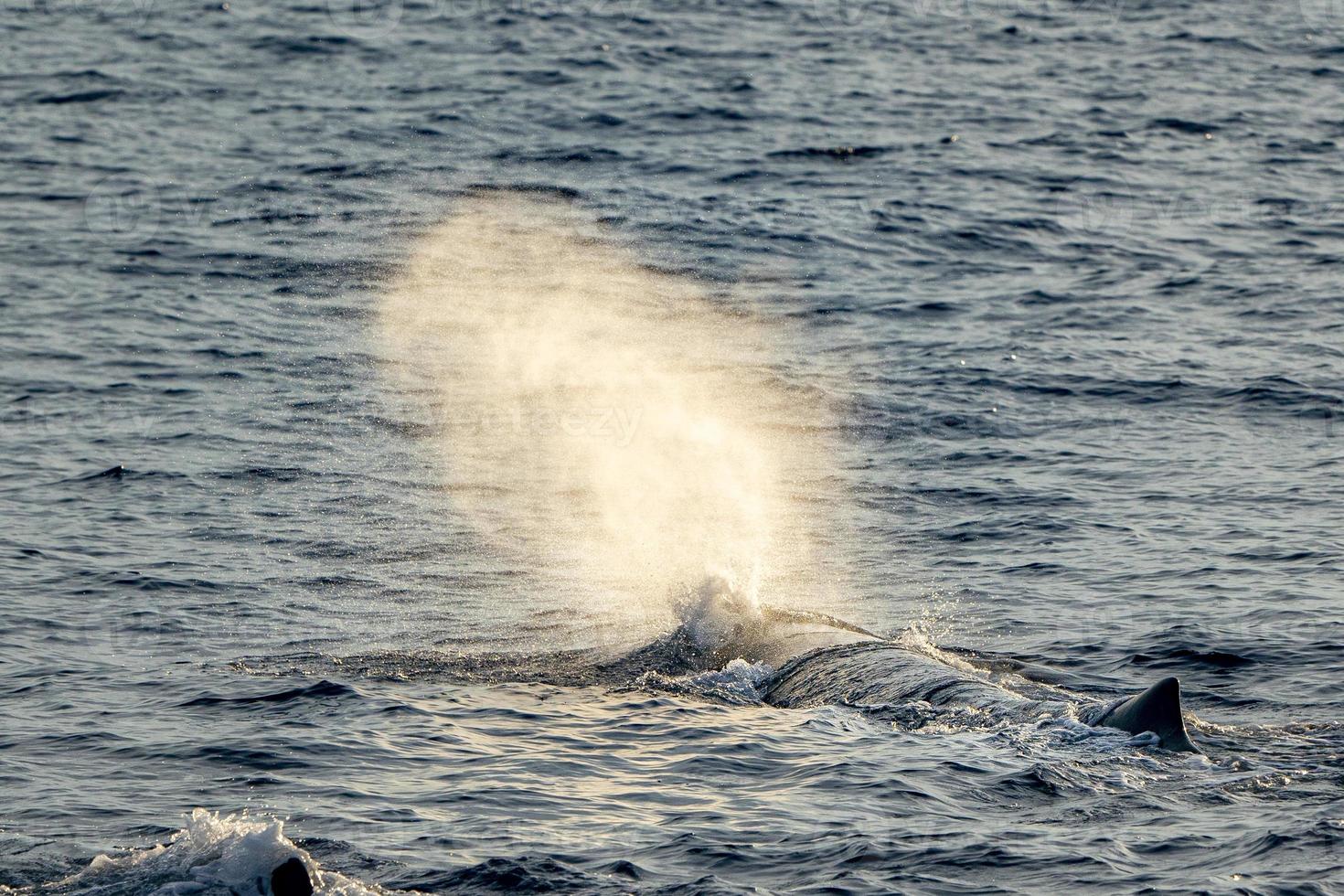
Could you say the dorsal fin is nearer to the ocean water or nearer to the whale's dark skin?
the whale's dark skin

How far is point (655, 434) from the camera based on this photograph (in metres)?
32.8

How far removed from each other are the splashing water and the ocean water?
0.48 ft

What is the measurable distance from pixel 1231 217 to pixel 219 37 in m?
31.8

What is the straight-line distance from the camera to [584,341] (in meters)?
36.5

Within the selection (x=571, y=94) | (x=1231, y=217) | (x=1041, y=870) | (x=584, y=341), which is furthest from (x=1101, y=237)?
(x=1041, y=870)

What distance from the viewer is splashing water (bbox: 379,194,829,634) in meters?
27.2

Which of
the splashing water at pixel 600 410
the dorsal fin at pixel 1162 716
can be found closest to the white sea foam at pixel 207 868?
the dorsal fin at pixel 1162 716

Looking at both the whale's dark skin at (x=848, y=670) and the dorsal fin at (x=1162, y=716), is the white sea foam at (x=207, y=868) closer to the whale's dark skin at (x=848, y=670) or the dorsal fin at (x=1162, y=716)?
the whale's dark skin at (x=848, y=670)

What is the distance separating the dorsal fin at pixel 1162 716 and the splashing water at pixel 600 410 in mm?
7822

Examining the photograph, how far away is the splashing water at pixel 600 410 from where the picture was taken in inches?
1072

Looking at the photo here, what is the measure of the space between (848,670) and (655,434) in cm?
1252

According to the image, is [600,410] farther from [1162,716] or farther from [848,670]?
[1162,716]

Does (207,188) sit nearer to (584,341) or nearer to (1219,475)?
(584,341)

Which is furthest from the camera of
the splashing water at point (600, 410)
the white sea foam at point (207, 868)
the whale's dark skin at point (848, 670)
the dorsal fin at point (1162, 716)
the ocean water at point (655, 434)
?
the splashing water at point (600, 410)
